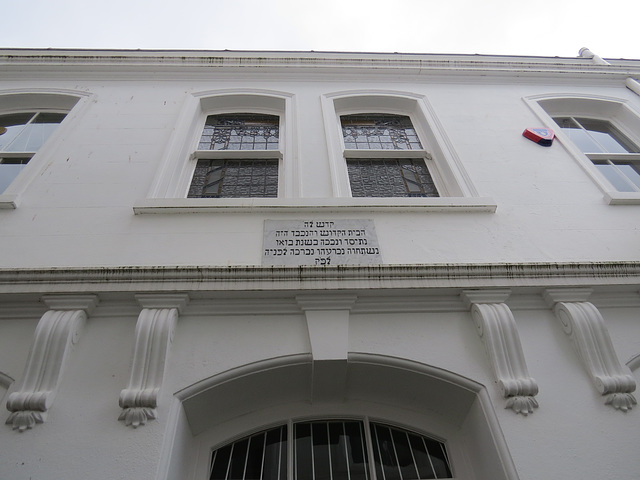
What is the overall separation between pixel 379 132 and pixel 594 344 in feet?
13.3

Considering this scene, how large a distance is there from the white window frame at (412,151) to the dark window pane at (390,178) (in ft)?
0.32

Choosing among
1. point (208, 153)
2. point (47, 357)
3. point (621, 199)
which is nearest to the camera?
point (47, 357)

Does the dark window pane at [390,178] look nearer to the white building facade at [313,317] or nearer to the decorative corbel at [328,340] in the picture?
the white building facade at [313,317]

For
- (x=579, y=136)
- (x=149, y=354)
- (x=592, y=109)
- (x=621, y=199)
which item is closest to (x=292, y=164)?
(x=149, y=354)

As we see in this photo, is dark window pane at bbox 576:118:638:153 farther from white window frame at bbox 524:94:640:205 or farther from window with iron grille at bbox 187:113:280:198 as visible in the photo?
window with iron grille at bbox 187:113:280:198

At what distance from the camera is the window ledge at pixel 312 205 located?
4.21 m

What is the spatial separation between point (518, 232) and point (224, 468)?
11.1 ft

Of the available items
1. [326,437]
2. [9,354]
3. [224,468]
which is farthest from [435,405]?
[9,354]

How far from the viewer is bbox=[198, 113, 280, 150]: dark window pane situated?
19.3 feet

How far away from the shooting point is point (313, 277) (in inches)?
137

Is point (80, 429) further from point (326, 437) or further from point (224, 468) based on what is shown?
point (326, 437)

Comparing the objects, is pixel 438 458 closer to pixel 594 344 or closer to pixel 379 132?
pixel 594 344

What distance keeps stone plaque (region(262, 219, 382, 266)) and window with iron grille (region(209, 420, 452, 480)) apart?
4.43 ft

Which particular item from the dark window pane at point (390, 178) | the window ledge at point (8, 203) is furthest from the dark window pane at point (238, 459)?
the window ledge at point (8, 203)
